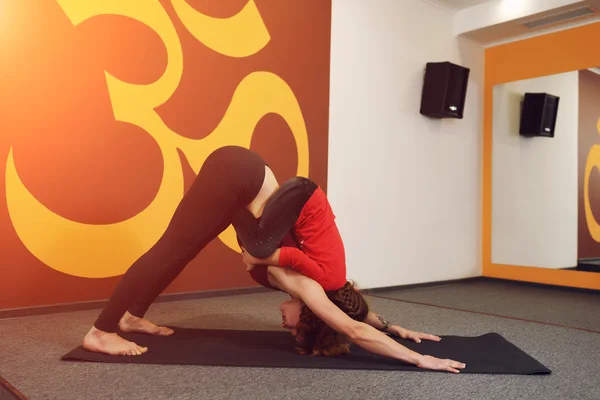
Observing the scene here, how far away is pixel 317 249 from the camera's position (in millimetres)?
2156

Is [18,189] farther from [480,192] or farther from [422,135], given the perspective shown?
[480,192]

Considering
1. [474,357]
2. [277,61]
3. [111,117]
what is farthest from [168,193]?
[474,357]

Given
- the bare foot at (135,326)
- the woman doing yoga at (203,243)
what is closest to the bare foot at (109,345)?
the woman doing yoga at (203,243)

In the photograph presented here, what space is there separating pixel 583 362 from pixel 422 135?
3.20 meters

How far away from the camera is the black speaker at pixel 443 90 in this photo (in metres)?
5.00

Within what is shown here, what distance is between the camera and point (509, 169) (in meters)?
5.62

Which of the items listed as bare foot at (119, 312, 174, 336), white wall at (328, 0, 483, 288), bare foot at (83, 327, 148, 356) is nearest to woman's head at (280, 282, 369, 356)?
bare foot at (83, 327, 148, 356)

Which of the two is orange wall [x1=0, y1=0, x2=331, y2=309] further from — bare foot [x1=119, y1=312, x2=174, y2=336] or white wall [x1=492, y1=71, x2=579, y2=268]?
white wall [x1=492, y1=71, x2=579, y2=268]

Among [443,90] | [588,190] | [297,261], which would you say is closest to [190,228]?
[297,261]

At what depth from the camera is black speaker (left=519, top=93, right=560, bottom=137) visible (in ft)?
17.4

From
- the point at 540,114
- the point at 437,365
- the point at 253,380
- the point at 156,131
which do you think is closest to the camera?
the point at 253,380

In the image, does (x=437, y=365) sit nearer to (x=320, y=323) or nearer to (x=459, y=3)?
(x=320, y=323)

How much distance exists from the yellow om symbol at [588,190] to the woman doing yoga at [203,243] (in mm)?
3556

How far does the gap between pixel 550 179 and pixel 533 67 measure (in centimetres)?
121
